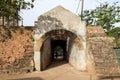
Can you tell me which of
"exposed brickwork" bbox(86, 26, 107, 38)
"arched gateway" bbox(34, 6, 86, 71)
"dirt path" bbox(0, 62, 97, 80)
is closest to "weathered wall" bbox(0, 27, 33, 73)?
"arched gateway" bbox(34, 6, 86, 71)

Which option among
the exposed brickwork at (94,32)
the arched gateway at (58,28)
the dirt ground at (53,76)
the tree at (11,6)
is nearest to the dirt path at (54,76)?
the dirt ground at (53,76)

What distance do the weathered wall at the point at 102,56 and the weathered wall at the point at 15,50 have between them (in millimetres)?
3901

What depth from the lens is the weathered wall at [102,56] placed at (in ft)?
48.8

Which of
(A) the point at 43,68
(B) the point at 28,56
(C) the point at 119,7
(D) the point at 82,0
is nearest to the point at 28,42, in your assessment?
(B) the point at 28,56

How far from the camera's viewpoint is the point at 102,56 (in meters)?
15.8

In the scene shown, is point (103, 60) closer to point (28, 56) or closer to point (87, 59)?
point (87, 59)

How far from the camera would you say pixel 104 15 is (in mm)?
26125

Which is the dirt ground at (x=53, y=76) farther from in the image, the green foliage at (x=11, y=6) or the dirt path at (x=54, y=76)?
the green foliage at (x=11, y=6)

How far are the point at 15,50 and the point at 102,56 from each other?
5.58m

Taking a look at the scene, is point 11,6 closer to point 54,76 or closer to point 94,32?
Result: point 54,76

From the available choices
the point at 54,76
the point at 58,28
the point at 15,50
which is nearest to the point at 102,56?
the point at 54,76

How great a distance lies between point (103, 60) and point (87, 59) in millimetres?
2700

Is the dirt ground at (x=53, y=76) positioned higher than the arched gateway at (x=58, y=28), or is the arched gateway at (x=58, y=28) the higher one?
the arched gateway at (x=58, y=28)

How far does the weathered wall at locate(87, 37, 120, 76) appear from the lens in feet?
48.8
